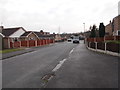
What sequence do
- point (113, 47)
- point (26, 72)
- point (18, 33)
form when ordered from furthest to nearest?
point (18, 33) → point (113, 47) → point (26, 72)

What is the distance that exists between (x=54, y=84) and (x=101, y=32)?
3382 centimetres

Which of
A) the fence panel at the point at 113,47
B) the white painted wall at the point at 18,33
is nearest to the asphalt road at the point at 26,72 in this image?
the fence panel at the point at 113,47

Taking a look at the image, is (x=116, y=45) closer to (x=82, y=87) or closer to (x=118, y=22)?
(x=82, y=87)

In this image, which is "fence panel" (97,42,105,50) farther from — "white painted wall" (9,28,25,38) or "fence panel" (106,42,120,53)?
"white painted wall" (9,28,25,38)

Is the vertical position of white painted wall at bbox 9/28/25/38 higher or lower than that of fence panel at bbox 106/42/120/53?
higher

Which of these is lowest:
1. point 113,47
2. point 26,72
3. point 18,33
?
point 26,72

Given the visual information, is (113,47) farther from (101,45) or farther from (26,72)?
(26,72)

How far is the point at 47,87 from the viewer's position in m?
6.00

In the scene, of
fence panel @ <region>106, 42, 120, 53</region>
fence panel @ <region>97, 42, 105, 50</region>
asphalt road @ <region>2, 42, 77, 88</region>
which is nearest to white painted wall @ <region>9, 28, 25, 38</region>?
fence panel @ <region>97, 42, 105, 50</region>

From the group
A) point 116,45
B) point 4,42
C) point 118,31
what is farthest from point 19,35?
point 116,45

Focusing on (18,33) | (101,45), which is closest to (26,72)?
(101,45)

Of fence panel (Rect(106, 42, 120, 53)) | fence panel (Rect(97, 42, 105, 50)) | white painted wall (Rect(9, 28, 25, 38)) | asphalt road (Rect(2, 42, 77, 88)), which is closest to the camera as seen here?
asphalt road (Rect(2, 42, 77, 88))

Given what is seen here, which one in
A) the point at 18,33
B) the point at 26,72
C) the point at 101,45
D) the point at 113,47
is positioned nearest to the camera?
the point at 26,72

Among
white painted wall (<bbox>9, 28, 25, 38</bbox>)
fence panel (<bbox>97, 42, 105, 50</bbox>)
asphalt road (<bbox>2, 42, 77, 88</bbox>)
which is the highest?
white painted wall (<bbox>9, 28, 25, 38</bbox>)
